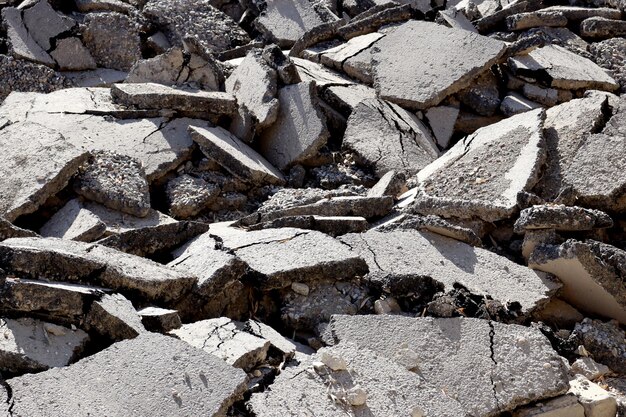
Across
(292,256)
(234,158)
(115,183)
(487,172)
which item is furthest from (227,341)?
(487,172)

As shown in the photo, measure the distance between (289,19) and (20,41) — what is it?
2.08 m

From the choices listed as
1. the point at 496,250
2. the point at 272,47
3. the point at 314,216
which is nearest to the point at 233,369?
the point at 314,216

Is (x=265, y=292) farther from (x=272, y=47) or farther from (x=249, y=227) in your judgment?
(x=272, y=47)

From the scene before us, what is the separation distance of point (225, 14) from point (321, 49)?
110 cm

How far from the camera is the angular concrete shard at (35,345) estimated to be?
305 centimetres

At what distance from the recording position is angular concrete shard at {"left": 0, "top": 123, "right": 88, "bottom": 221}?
4.36 metres

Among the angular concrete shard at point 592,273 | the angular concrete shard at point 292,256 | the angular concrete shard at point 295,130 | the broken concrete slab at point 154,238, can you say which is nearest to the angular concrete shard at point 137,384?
the angular concrete shard at point 292,256

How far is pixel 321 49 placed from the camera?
6.57 metres

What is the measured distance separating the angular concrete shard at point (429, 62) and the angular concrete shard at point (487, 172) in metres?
0.66

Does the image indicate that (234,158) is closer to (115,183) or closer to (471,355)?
(115,183)

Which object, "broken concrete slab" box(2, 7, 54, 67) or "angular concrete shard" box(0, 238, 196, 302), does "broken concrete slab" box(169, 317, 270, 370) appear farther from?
"broken concrete slab" box(2, 7, 54, 67)

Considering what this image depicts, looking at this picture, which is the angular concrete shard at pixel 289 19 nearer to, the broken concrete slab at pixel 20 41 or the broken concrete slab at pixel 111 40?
the broken concrete slab at pixel 111 40

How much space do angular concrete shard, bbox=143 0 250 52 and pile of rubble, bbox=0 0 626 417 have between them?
0.02 metres

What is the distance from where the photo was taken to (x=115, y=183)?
456 cm
